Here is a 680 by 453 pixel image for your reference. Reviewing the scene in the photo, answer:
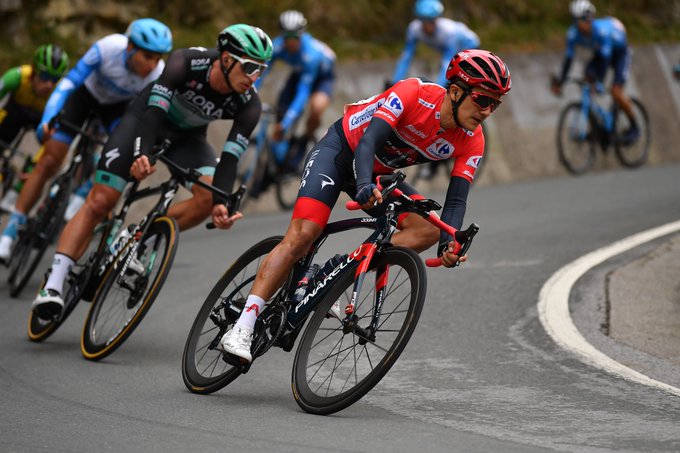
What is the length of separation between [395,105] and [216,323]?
157 centimetres

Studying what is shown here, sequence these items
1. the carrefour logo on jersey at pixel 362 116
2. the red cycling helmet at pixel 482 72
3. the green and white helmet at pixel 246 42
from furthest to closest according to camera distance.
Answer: the green and white helmet at pixel 246 42 → the carrefour logo on jersey at pixel 362 116 → the red cycling helmet at pixel 482 72

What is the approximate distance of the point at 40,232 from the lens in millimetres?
9438

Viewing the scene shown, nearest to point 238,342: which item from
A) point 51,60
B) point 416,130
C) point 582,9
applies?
point 416,130

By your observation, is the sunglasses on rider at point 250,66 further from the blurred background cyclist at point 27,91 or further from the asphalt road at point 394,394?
the blurred background cyclist at point 27,91

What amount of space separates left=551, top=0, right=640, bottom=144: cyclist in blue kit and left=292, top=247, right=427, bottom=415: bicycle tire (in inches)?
431

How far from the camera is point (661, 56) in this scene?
19422 mm

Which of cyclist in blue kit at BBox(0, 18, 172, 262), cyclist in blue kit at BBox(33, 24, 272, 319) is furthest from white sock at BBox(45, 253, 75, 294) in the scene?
cyclist in blue kit at BBox(0, 18, 172, 262)

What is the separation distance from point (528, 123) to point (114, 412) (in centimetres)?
1233

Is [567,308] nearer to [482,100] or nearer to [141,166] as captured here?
[482,100]

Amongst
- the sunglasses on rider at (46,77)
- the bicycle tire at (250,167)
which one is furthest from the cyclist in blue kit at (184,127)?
the bicycle tire at (250,167)

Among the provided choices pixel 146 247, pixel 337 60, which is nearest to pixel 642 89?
pixel 337 60

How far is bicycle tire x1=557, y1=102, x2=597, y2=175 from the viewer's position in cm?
1652

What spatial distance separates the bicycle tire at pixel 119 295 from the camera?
7188mm

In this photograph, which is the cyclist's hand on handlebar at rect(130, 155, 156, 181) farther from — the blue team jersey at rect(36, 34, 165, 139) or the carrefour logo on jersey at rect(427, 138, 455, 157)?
the blue team jersey at rect(36, 34, 165, 139)
